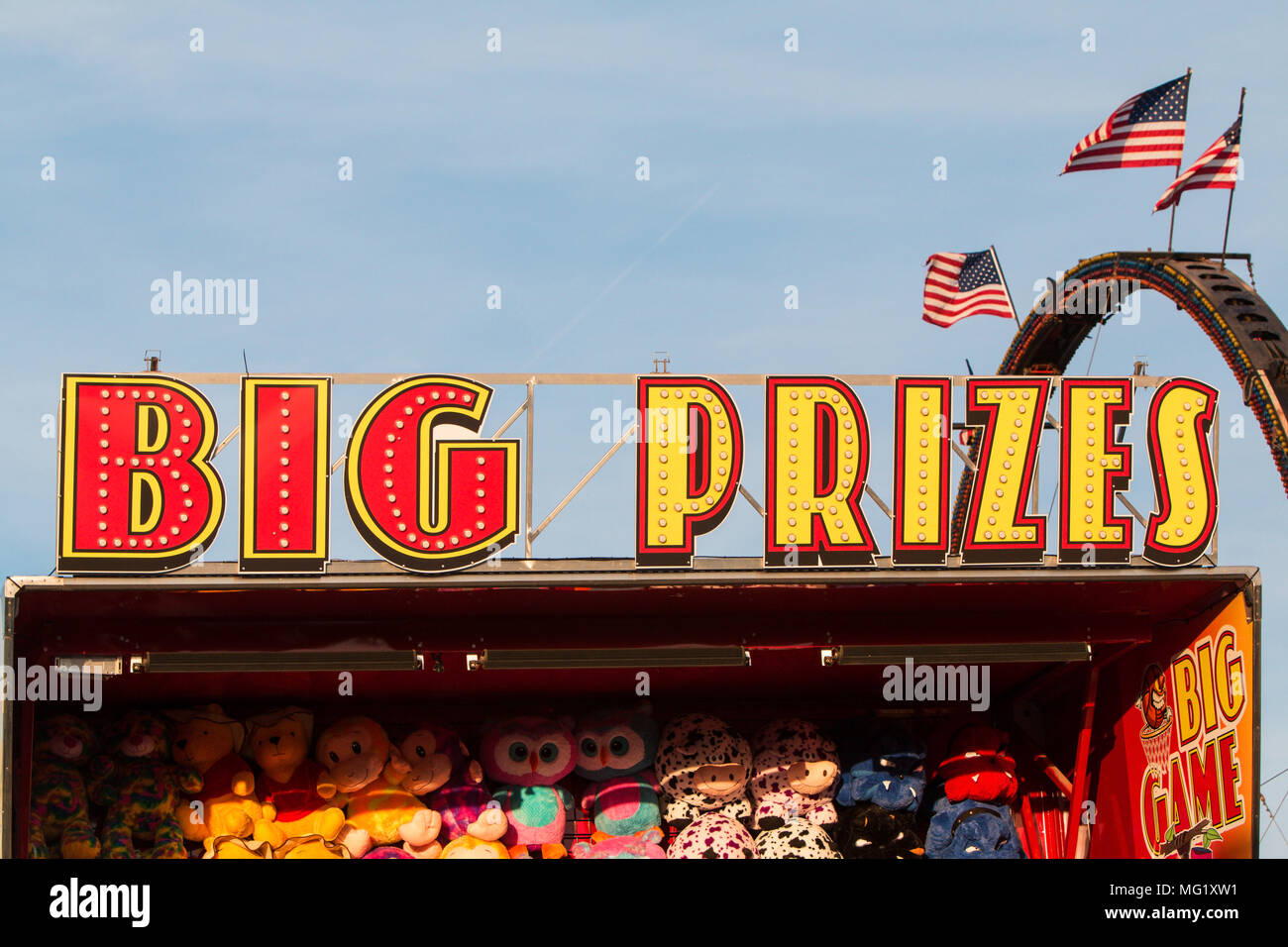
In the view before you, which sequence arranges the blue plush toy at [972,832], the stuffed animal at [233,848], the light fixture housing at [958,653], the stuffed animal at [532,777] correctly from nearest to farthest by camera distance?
1. the light fixture housing at [958,653]
2. the stuffed animal at [233,848]
3. the blue plush toy at [972,832]
4. the stuffed animal at [532,777]

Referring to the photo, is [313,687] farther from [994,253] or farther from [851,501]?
[994,253]

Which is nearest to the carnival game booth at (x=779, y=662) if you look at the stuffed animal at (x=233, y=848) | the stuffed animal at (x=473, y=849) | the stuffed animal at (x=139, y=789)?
the stuffed animal at (x=139, y=789)

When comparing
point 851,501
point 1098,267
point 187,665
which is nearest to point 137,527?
point 187,665

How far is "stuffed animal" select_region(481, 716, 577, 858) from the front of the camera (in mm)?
21578

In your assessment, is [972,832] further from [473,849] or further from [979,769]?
[473,849]

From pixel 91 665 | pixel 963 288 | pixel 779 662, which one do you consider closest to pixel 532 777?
pixel 779 662

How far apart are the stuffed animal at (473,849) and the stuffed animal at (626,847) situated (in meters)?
0.96

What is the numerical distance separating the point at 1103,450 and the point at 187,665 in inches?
403

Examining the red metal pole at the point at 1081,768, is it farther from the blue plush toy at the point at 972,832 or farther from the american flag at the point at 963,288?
the american flag at the point at 963,288

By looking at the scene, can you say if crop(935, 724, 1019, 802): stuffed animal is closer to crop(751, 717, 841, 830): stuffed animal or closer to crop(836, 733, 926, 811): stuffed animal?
crop(836, 733, 926, 811): stuffed animal

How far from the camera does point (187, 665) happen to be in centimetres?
1897

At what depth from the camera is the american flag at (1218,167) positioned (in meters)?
24.0

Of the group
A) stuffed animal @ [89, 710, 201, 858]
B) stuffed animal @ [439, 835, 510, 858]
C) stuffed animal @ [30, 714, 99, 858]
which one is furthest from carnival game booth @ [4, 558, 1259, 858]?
stuffed animal @ [439, 835, 510, 858]
